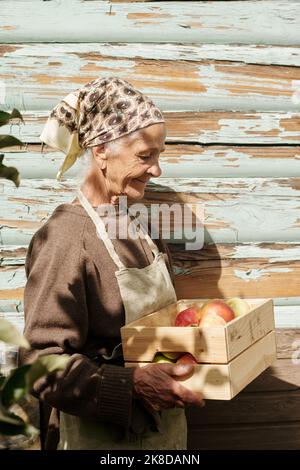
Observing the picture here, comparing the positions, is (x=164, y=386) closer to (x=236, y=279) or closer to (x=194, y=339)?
(x=194, y=339)

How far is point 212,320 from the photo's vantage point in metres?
2.73

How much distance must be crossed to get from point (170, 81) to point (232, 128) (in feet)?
1.26

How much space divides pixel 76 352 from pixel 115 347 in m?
0.17

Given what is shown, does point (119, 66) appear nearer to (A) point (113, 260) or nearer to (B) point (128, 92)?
(B) point (128, 92)

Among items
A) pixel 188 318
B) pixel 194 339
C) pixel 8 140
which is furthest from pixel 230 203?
pixel 8 140

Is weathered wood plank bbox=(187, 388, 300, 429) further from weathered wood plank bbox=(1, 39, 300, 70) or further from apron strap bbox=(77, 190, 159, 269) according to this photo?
weathered wood plank bbox=(1, 39, 300, 70)

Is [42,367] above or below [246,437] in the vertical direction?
above

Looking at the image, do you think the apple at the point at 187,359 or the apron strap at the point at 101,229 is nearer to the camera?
the apple at the point at 187,359

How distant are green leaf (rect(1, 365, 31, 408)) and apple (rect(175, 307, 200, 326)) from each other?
4.76ft

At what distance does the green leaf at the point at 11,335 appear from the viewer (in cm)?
135

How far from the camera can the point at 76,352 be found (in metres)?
2.73

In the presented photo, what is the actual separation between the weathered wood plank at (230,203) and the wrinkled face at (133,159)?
58 centimetres

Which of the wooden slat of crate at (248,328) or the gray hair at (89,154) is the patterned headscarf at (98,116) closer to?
the gray hair at (89,154)

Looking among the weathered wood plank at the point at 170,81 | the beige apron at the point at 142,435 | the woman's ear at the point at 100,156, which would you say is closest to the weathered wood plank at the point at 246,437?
the beige apron at the point at 142,435
